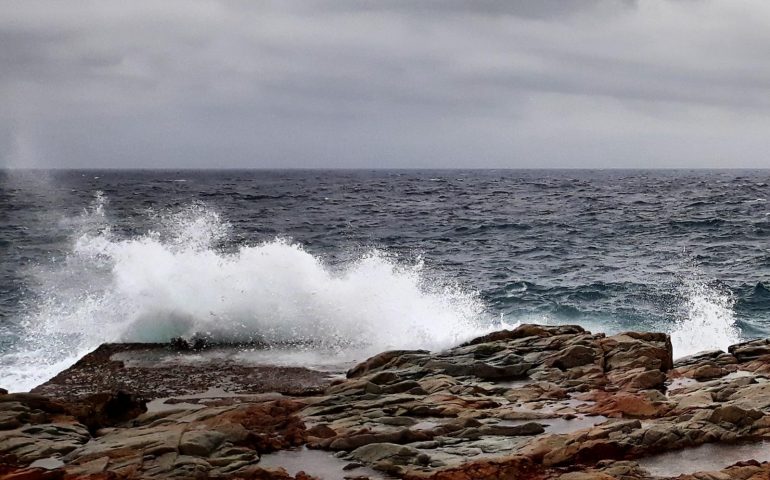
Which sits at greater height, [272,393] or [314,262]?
[314,262]

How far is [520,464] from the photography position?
9922 millimetres

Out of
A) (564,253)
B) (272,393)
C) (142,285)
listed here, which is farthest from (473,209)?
(272,393)

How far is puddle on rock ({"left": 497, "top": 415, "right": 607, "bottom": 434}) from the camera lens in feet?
37.9

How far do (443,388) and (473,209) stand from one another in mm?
42599

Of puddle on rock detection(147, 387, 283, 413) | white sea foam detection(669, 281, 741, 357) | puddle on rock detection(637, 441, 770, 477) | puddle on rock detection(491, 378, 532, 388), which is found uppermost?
puddle on rock detection(637, 441, 770, 477)

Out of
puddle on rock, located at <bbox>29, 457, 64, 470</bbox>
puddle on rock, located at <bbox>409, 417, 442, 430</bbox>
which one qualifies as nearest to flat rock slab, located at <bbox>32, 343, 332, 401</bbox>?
puddle on rock, located at <bbox>409, 417, 442, 430</bbox>

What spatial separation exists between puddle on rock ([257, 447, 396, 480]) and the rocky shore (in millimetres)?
31

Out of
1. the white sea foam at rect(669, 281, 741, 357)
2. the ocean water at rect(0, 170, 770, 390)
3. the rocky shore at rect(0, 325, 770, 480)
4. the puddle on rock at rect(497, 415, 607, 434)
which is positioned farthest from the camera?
the white sea foam at rect(669, 281, 741, 357)

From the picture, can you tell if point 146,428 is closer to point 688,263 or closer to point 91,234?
point 688,263

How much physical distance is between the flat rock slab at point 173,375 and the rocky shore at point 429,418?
71mm

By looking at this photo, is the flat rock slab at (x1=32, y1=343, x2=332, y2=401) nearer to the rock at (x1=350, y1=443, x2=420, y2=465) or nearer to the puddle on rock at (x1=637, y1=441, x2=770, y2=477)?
the rock at (x1=350, y1=443, x2=420, y2=465)

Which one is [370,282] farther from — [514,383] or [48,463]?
[48,463]

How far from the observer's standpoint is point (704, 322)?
76.3 feet

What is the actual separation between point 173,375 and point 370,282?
27.3 ft
